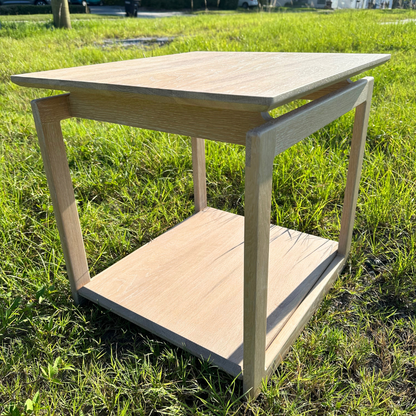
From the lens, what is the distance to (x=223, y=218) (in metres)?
1.79

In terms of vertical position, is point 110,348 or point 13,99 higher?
point 13,99

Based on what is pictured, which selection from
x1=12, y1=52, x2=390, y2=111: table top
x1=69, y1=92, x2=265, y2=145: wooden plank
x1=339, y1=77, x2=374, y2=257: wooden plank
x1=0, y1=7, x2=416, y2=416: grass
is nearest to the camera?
x1=12, y1=52, x2=390, y2=111: table top

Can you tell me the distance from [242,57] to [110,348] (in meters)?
1.03

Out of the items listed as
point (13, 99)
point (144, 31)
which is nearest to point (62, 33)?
point (144, 31)

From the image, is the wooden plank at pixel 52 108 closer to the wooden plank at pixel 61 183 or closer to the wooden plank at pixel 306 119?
the wooden plank at pixel 61 183

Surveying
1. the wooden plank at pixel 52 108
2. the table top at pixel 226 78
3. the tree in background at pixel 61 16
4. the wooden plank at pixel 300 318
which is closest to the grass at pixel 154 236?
the wooden plank at pixel 300 318

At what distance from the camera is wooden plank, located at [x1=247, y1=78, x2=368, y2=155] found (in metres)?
0.71

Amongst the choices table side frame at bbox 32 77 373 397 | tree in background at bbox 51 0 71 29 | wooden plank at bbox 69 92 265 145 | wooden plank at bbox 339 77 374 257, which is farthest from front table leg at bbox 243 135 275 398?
tree in background at bbox 51 0 71 29

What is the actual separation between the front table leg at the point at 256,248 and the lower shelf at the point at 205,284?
0.10 m

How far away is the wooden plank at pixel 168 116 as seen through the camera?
2.61 ft

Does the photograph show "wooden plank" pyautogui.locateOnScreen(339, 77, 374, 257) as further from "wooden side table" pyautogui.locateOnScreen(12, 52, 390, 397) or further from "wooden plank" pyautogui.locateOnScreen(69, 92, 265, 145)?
"wooden plank" pyautogui.locateOnScreen(69, 92, 265, 145)

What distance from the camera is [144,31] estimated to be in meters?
6.26

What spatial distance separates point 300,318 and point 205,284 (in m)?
0.36

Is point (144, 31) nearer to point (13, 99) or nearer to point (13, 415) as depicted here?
point (13, 99)
